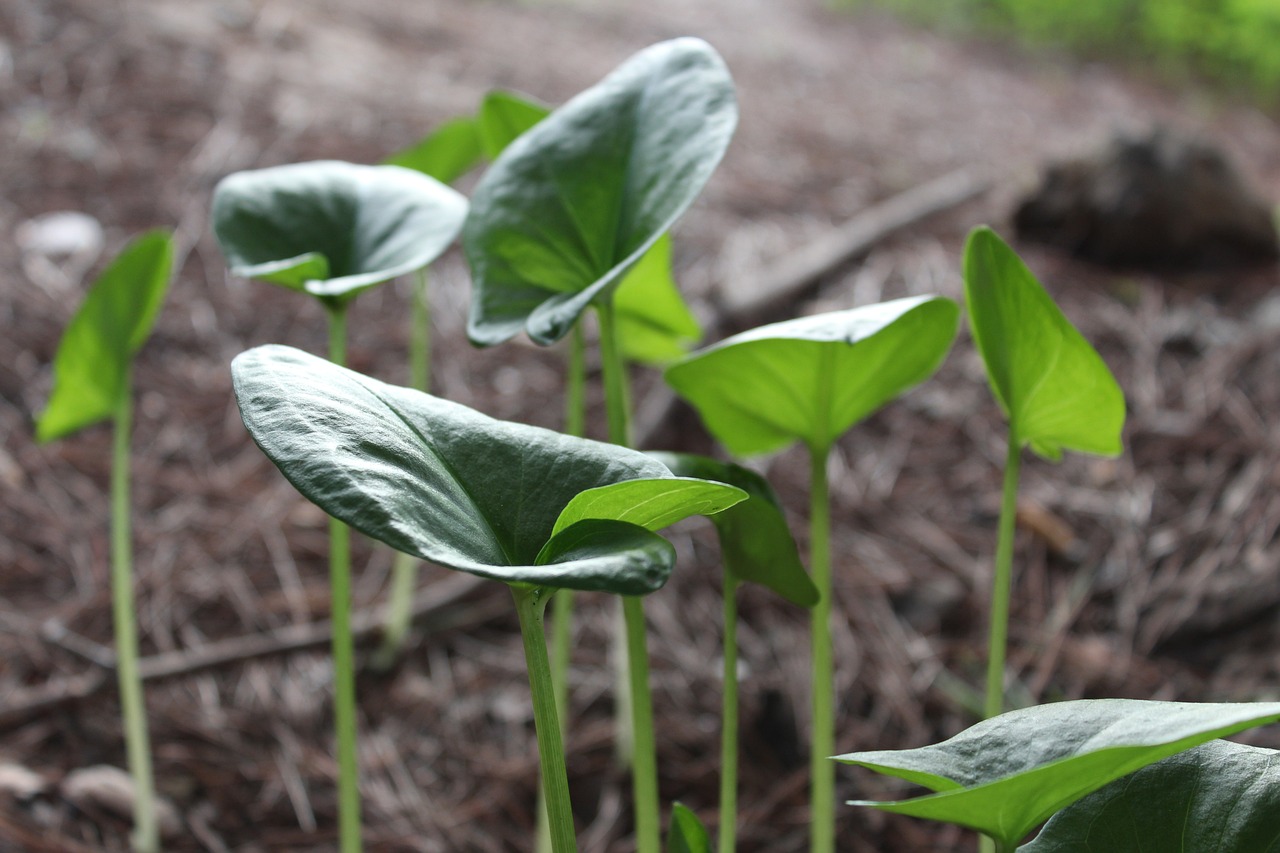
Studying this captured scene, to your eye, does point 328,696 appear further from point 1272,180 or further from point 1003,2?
point 1003,2

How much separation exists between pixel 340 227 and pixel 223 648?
0.54 metres

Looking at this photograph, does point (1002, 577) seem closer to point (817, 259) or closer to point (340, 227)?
point (340, 227)

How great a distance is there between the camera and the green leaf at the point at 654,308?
784mm

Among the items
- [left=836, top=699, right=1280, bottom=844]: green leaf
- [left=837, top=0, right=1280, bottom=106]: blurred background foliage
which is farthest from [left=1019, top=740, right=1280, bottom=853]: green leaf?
[left=837, top=0, right=1280, bottom=106]: blurred background foliage

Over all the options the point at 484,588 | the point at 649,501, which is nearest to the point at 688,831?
the point at 649,501

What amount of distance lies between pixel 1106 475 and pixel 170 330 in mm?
1355

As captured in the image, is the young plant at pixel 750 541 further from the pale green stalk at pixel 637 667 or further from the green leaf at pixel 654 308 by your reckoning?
the green leaf at pixel 654 308

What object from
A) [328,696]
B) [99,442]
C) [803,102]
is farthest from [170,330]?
[803,102]

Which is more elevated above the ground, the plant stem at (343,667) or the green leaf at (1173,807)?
the green leaf at (1173,807)

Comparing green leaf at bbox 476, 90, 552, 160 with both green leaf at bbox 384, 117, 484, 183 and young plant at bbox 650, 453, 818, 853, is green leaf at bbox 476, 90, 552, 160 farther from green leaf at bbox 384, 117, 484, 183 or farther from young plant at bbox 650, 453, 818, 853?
young plant at bbox 650, 453, 818, 853

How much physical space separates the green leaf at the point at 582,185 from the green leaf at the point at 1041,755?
0.34 meters

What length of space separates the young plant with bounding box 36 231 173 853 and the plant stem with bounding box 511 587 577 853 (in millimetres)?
518

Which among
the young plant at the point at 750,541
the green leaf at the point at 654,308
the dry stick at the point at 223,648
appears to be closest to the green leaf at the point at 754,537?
the young plant at the point at 750,541

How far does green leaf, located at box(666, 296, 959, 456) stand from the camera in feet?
1.86
